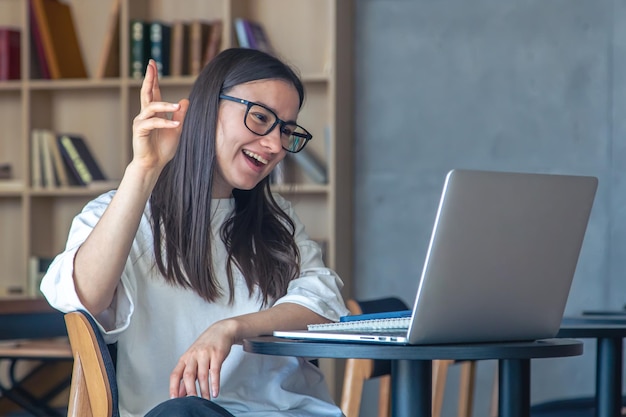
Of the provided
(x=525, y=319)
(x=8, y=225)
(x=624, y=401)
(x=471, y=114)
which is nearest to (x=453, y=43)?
(x=471, y=114)

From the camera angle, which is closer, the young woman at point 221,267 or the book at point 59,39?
the young woman at point 221,267

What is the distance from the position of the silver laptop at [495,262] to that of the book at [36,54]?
3.26 meters

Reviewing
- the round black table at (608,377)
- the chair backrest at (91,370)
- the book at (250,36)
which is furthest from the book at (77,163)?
the chair backrest at (91,370)

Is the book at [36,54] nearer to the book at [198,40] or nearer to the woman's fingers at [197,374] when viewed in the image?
the book at [198,40]

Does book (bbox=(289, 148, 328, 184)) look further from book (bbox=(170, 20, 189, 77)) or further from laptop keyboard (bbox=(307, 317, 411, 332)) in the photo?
laptop keyboard (bbox=(307, 317, 411, 332))

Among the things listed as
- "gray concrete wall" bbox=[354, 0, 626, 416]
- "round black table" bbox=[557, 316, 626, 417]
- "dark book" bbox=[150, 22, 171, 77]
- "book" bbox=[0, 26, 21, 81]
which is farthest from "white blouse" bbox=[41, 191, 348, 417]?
"book" bbox=[0, 26, 21, 81]

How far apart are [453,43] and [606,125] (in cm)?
72

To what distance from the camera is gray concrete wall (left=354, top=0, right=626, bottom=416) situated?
4070mm

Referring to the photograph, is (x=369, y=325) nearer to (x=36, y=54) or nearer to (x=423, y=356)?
(x=423, y=356)

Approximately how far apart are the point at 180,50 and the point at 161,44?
0.09 meters

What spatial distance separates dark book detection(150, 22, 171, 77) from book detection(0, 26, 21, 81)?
710mm

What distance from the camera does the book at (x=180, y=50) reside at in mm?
4316

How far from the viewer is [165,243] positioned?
74.5 inches

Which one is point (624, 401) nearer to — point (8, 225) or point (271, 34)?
point (271, 34)
